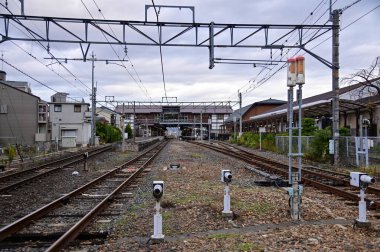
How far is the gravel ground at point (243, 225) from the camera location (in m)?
6.38

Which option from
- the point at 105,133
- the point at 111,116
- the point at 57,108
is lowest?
the point at 105,133

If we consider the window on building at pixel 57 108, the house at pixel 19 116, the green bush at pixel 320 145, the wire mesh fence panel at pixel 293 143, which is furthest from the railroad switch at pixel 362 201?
the window on building at pixel 57 108

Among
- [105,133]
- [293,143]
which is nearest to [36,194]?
[293,143]

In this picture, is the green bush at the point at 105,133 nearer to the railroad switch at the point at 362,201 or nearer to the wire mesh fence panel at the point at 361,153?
the wire mesh fence panel at the point at 361,153

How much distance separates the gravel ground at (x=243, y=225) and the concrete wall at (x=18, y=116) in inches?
1619

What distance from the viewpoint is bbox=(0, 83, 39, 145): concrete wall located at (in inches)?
1899

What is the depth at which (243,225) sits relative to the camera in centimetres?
775

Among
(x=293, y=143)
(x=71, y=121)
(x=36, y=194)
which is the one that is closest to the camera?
(x=36, y=194)

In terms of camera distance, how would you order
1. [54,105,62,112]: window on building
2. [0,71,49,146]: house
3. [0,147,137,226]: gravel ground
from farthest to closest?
[54,105,62,112]: window on building → [0,71,49,146]: house → [0,147,137,226]: gravel ground

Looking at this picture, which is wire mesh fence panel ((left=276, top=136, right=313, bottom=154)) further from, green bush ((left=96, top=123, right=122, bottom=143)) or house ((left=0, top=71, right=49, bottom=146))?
green bush ((left=96, top=123, right=122, bottom=143))

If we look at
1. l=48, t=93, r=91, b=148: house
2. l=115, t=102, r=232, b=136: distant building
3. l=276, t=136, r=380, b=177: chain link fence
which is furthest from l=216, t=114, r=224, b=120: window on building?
l=276, t=136, r=380, b=177: chain link fence

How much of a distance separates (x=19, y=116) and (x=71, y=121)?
8826mm

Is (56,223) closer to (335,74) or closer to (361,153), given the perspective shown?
(361,153)

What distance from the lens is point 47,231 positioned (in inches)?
294
